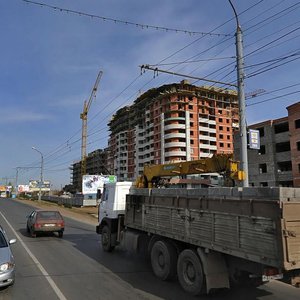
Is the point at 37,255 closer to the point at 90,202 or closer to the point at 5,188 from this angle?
the point at 90,202

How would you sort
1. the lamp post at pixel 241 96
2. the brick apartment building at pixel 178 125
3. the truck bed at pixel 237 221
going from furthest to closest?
the brick apartment building at pixel 178 125 < the lamp post at pixel 241 96 < the truck bed at pixel 237 221

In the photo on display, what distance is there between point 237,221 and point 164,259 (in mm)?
3262

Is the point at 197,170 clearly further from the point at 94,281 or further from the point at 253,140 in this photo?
the point at 94,281

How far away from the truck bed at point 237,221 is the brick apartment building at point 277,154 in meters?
59.5

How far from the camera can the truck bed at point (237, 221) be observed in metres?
6.69

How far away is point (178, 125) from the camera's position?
119m

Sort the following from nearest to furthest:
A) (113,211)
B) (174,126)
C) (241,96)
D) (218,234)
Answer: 1. (218,234)
2. (241,96)
3. (113,211)
4. (174,126)

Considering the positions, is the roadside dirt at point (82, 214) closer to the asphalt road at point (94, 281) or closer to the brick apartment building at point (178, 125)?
the asphalt road at point (94, 281)

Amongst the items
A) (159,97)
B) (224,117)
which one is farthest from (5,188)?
(224,117)

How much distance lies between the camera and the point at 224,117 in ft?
429

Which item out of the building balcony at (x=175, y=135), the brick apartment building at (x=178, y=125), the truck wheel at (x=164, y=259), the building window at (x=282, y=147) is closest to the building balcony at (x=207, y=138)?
the brick apartment building at (x=178, y=125)

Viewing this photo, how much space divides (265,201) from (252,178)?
73544mm

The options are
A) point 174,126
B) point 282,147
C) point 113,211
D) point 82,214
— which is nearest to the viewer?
point 113,211

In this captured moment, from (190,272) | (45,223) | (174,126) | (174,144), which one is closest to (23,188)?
(174,144)
